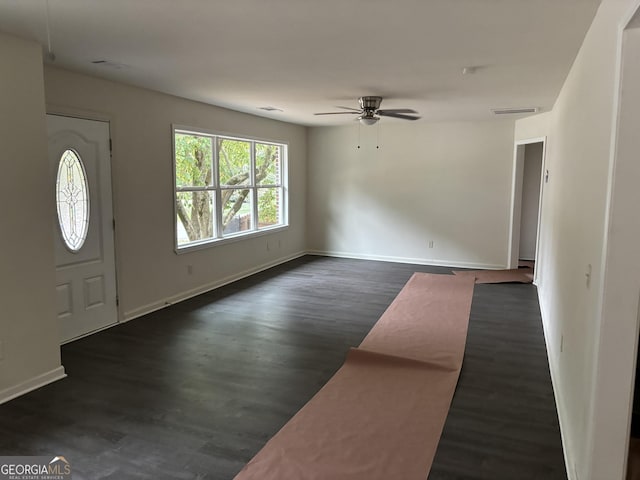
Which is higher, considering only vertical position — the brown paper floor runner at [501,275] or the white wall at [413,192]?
the white wall at [413,192]

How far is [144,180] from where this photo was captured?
16.5 feet

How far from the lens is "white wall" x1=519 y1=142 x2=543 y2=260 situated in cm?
834

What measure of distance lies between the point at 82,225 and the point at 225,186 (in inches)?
99.9

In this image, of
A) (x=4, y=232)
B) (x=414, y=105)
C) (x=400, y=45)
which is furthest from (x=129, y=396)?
(x=414, y=105)

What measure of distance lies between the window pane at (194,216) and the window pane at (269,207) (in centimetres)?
140

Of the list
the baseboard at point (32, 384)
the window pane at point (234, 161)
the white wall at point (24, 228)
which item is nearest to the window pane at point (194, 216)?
the window pane at point (234, 161)

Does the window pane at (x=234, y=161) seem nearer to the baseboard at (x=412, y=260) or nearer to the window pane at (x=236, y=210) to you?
the window pane at (x=236, y=210)

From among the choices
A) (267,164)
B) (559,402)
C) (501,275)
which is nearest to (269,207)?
(267,164)

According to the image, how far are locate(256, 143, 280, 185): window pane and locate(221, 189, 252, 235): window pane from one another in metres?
0.50

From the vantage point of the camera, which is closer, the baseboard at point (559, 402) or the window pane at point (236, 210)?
the baseboard at point (559, 402)

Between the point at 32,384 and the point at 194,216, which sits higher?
the point at 194,216

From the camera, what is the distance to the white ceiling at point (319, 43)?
2.51m

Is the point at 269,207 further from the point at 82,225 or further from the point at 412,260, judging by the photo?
the point at 82,225

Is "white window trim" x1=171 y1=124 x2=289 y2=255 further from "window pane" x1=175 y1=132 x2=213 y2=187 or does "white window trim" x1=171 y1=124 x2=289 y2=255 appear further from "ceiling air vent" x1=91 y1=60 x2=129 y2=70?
"ceiling air vent" x1=91 y1=60 x2=129 y2=70
